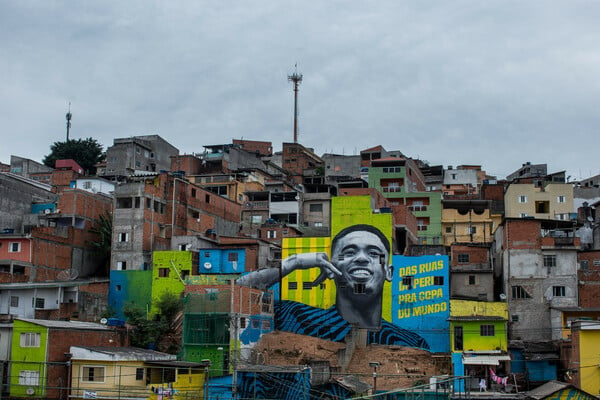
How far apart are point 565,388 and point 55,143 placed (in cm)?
8767

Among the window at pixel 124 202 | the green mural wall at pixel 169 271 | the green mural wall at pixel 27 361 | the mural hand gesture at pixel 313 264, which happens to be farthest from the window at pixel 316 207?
the green mural wall at pixel 27 361

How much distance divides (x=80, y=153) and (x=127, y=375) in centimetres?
7308

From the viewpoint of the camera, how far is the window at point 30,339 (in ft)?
141

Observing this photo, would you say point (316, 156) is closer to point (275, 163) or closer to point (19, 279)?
point (275, 163)

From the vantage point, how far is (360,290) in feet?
191

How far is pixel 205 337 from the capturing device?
49.9 metres

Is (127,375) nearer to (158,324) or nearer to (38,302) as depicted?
(158,324)

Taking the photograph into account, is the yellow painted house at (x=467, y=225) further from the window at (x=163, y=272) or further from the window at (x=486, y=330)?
the window at (x=163, y=272)

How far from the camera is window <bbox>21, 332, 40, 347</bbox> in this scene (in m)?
42.9

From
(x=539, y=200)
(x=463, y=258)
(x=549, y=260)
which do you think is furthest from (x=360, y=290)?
(x=539, y=200)

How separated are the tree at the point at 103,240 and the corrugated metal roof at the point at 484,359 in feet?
106

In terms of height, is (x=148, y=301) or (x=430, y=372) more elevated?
(x=148, y=301)

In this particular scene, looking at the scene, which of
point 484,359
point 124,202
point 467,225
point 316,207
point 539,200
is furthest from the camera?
point 539,200

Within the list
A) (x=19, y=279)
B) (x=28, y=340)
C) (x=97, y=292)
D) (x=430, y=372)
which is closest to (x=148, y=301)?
(x=97, y=292)
